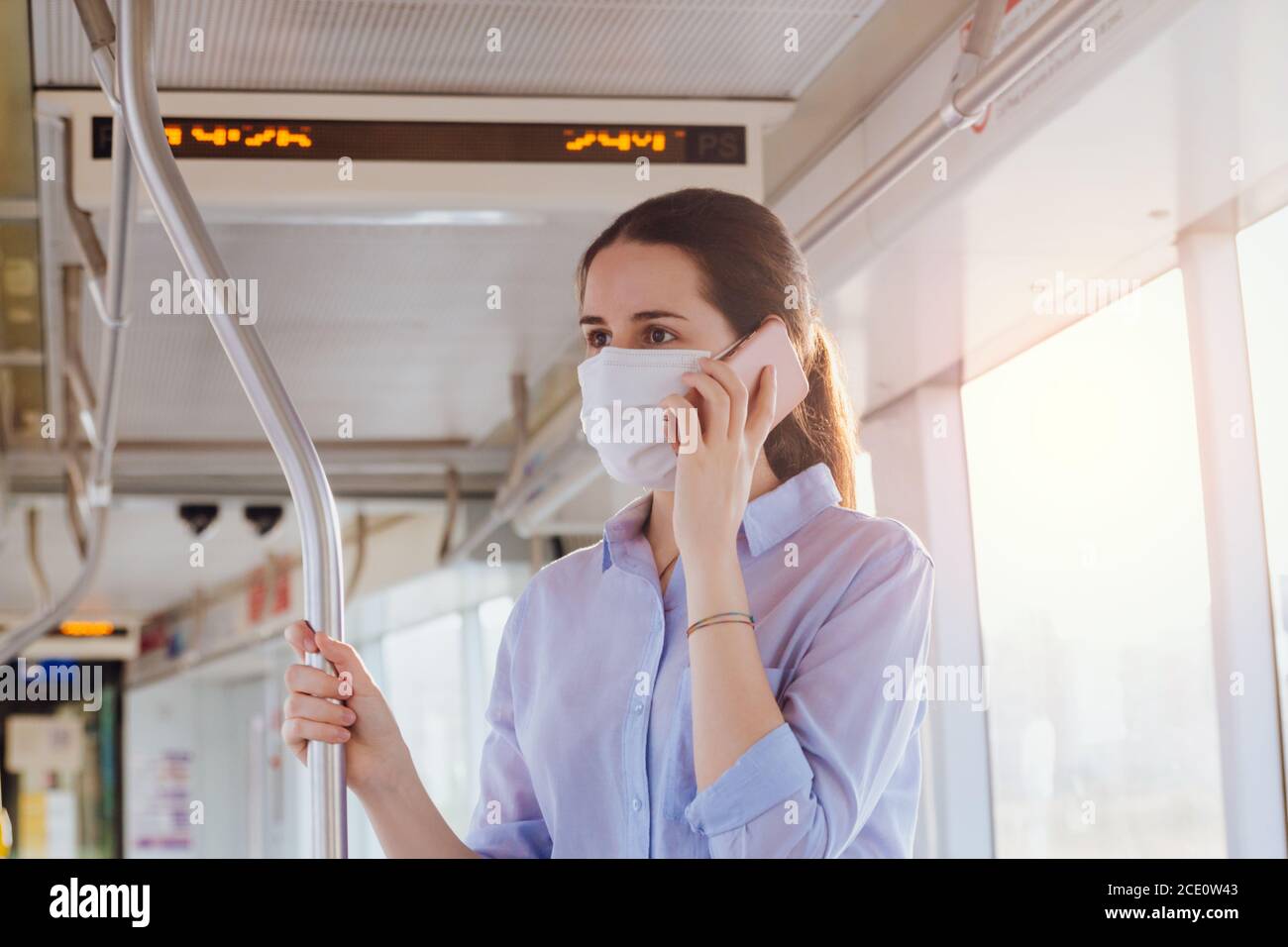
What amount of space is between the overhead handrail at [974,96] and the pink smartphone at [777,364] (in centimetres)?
77

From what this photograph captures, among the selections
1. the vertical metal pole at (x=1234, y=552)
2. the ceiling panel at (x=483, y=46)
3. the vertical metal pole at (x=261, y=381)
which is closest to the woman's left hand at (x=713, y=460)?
the vertical metal pole at (x=261, y=381)

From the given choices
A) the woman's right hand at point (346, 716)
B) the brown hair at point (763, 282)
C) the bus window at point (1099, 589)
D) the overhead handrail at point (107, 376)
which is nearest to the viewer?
the woman's right hand at point (346, 716)

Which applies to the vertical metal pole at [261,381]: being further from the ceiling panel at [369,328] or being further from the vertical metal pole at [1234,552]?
the vertical metal pole at [1234,552]

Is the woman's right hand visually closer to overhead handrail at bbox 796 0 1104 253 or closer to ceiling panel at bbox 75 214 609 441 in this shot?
overhead handrail at bbox 796 0 1104 253

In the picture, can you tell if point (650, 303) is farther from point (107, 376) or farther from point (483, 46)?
point (107, 376)

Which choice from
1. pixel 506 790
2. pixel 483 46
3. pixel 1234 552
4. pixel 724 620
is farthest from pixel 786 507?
pixel 1234 552

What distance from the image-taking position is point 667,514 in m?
1.53

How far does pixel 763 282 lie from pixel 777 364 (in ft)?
0.44

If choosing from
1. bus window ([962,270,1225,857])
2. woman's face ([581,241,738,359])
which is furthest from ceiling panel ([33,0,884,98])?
bus window ([962,270,1225,857])

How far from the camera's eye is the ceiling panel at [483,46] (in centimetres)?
259

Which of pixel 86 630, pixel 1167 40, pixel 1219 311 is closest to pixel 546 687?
pixel 1167 40

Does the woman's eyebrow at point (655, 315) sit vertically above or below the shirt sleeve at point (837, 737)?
above

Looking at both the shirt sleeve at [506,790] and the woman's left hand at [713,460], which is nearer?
the woman's left hand at [713,460]
